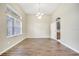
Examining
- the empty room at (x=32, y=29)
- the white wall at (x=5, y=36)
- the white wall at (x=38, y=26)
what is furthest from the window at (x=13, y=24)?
the white wall at (x=38, y=26)

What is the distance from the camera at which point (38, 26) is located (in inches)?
199

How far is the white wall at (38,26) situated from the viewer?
4.97 m

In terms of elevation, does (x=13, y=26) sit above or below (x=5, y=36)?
above

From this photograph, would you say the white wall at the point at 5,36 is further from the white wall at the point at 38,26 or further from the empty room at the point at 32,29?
the white wall at the point at 38,26

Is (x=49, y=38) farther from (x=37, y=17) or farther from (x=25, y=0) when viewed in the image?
(x=25, y=0)

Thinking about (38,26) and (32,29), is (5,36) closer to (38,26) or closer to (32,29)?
(32,29)

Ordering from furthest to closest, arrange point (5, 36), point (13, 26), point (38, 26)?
point (38, 26) → point (13, 26) → point (5, 36)

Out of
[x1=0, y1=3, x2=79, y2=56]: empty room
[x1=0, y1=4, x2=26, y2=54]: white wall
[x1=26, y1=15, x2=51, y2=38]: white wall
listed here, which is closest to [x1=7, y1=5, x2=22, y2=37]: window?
[x1=0, y1=3, x2=79, y2=56]: empty room

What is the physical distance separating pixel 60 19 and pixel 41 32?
5.25ft

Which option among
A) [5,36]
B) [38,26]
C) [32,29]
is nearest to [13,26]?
[5,36]

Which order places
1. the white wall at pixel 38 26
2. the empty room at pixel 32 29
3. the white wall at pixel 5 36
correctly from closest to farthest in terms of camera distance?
the white wall at pixel 5 36 → the empty room at pixel 32 29 → the white wall at pixel 38 26

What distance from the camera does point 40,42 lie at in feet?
17.0

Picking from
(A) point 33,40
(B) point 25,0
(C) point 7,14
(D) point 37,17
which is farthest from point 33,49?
(B) point 25,0

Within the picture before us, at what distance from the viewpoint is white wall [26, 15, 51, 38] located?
16.3ft
